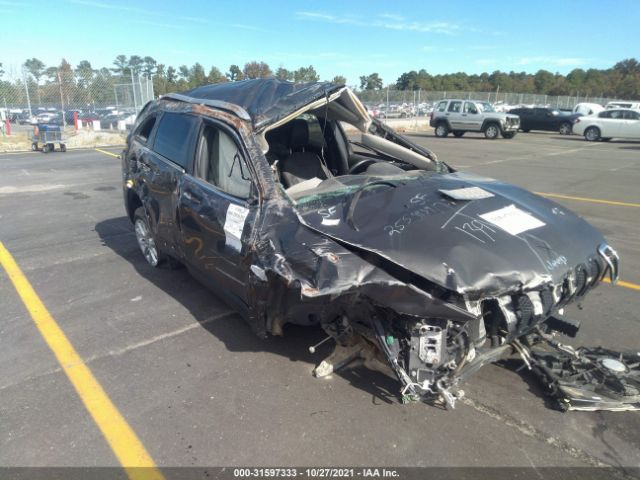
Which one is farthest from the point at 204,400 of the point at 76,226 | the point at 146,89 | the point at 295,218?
the point at 146,89

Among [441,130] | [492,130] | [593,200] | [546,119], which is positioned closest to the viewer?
[593,200]

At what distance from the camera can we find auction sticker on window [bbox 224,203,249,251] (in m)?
3.27

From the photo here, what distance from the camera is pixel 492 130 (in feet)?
78.5

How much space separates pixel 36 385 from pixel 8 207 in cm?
654

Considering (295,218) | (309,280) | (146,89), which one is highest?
(146,89)

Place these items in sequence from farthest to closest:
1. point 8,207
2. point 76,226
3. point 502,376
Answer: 1. point 8,207
2. point 76,226
3. point 502,376

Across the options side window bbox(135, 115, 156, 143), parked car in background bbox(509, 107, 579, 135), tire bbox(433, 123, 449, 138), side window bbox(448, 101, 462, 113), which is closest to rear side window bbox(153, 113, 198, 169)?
side window bbox(135, 115, 156, 143)

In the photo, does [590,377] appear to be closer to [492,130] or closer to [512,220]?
[512,220]

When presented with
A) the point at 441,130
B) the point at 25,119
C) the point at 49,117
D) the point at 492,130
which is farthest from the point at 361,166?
the point at 25,119

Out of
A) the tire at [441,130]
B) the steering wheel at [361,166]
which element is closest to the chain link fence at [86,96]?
the tire at [441,130]

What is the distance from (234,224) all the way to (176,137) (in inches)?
62.0

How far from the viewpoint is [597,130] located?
79.2ft

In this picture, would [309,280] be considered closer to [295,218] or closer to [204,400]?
[295,218]

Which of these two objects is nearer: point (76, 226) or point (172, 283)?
point (172, 283)
